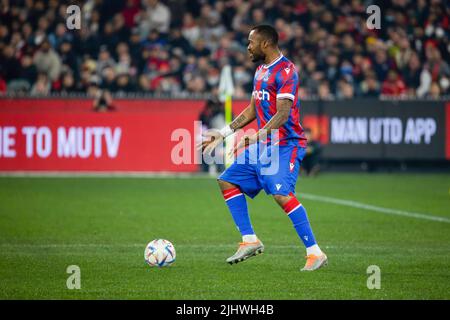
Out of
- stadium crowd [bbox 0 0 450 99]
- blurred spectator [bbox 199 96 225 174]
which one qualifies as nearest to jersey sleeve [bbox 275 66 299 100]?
blurred spectator [bbox 199 96 225 174]

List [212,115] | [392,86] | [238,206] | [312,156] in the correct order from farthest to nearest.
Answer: [392,86] → [312,156] → [212,115] → [238,206]

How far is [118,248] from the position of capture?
10.6m

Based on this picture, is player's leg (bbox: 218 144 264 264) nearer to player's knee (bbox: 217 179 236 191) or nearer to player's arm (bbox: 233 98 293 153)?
player's knee (bbox: 217 179 236 191)

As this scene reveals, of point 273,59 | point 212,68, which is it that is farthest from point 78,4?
point 273,59

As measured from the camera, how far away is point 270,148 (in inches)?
369

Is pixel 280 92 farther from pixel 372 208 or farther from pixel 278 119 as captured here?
pixel 372 208

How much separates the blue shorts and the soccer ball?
2.87ft

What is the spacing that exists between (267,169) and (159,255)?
4.13 feet

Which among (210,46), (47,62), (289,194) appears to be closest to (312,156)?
(210,46)

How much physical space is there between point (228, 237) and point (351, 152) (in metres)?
11.3

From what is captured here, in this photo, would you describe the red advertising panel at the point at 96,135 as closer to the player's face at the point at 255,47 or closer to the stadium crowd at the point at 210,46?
the stadium crowd at the point at 210,46
